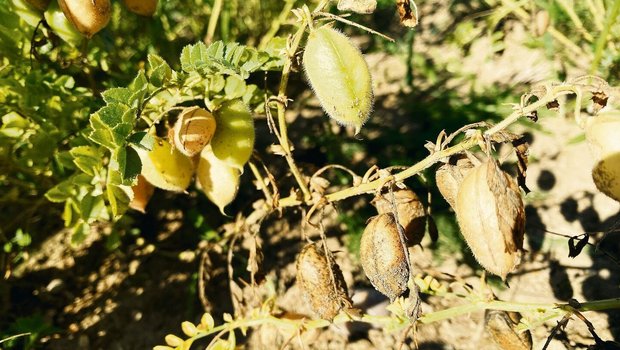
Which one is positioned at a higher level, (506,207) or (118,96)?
(118,96)

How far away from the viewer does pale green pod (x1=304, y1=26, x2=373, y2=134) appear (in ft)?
3.07

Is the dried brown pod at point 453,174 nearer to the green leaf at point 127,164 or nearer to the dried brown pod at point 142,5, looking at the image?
the green leaf at point 127,164

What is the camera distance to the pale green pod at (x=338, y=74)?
0.94m

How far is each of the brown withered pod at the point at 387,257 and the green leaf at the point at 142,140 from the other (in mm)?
436

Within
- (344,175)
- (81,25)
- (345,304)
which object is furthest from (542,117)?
(81,25)

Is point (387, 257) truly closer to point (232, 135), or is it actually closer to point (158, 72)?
point (232, 135)

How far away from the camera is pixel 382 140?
74.2 inches

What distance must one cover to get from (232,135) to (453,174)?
18.0 inches

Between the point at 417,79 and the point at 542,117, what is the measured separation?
1.70ft

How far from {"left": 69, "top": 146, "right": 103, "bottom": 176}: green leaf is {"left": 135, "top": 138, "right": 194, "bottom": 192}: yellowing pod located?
101 millimetres

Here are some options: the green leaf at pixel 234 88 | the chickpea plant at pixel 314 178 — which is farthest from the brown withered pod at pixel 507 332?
the green leaf at pixel 234 88

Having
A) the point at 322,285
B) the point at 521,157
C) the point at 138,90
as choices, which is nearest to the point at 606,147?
the point at 521,157

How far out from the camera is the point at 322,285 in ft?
3.49

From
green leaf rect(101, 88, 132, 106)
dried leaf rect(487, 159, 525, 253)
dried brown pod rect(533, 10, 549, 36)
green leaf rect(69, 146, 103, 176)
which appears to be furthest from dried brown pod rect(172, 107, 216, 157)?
dried brown pod rect(533, 10, 549, 36)
